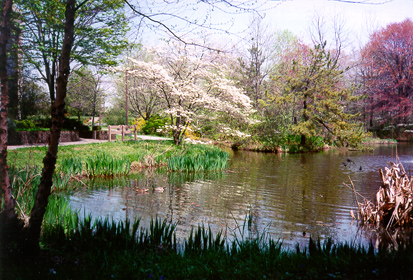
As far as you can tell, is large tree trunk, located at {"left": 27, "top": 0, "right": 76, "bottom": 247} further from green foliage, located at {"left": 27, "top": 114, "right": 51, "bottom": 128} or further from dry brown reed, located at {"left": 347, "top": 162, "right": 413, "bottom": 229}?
green foliage, located at {"left": 27, "top": 114, "right": 51, "bottom": 128}

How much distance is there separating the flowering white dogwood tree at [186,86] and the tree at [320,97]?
5.54 meters

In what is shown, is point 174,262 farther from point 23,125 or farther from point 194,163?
point 23,125

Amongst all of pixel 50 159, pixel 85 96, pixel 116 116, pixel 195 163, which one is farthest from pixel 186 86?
pixel 116 116

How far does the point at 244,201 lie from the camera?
24.8ft

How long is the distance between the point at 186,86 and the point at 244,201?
316 inches

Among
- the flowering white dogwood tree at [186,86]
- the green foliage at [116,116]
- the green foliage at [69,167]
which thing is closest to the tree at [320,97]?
the flowering white dogwood tree at [186,86]

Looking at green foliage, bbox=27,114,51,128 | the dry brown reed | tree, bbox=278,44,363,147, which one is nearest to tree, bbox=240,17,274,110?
tree, bbox=278,44,363,147

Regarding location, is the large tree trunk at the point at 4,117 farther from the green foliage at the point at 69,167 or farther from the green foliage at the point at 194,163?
the green foliage at the point at 194,163

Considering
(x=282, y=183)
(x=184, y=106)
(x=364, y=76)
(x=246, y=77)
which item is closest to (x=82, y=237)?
(x=282, y=183)

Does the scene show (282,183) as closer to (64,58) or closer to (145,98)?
(64,58)

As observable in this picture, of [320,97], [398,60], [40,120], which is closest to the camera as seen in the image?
[40,120]

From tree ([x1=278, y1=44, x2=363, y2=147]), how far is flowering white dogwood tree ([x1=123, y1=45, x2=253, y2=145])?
5.54 metres

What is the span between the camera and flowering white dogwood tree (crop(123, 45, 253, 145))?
1429cm

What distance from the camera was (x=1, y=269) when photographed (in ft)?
9.68
